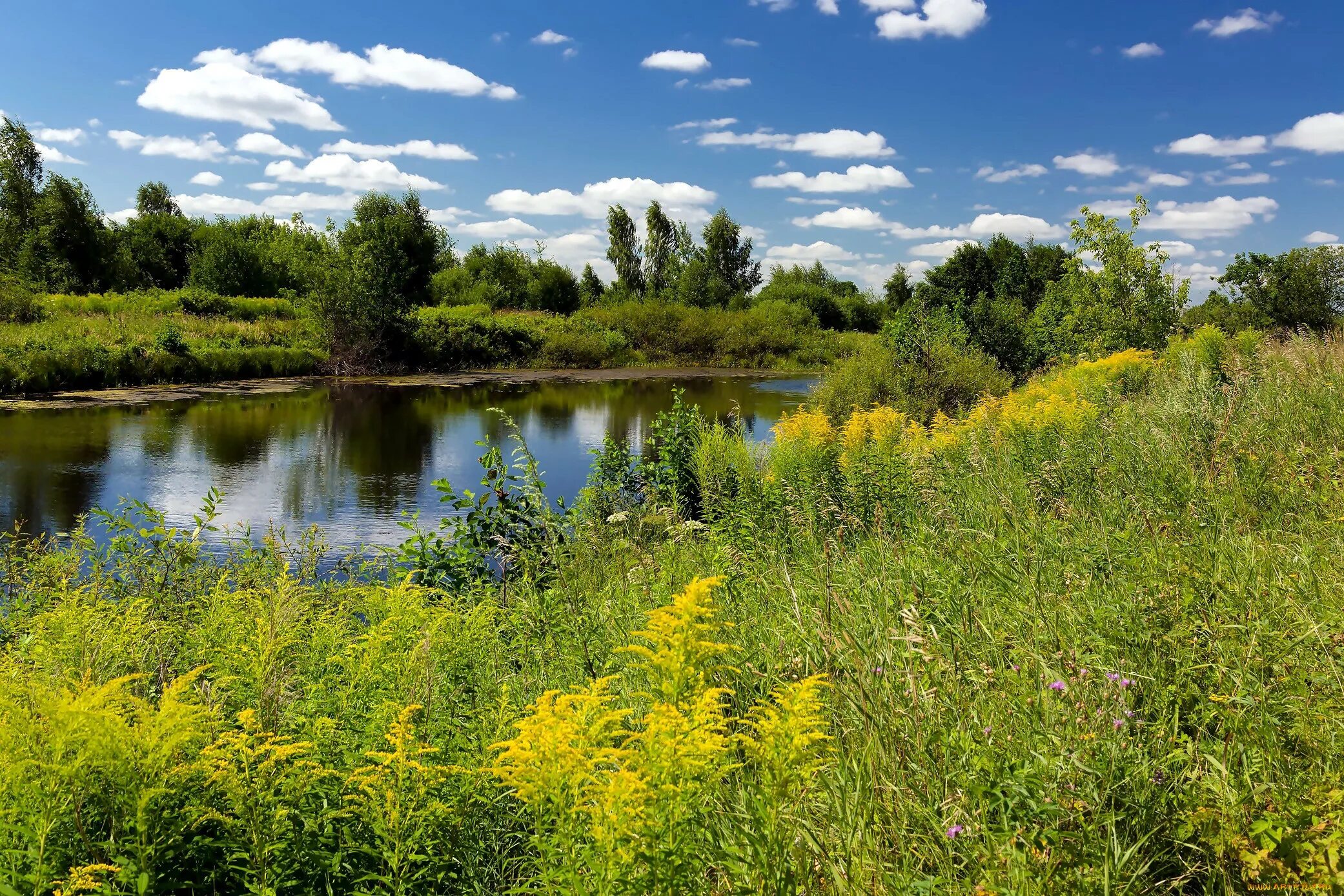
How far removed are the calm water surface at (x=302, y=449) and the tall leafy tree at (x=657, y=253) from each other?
32256 millimetres

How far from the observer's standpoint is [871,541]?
16.2 ft

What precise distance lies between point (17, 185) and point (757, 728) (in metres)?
44.9

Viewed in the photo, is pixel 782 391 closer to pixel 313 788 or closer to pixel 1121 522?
pixel 1121 522

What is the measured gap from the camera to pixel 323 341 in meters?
29.7

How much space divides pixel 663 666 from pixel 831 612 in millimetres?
1424

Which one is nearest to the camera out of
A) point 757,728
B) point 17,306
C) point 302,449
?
point 757,728

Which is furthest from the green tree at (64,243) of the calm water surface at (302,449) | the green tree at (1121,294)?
the green tree at (1121,294)

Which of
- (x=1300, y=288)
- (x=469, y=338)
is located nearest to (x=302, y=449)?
(x=469, y=338)

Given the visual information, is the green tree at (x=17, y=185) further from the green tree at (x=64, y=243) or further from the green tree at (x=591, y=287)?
the green tree at (x=591, y=287)

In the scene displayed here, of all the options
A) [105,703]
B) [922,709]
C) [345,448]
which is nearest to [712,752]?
[922,709]

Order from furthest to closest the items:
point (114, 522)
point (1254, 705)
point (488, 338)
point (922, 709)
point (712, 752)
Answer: point (488, 338)
point (114, 522)
point (922, 709)
point (1254, 705)
point (712, 752)

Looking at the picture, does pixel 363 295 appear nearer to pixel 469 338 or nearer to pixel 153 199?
pixel 469 338

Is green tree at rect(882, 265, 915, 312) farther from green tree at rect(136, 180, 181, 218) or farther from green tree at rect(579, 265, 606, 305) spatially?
green tree at rect(136, 180, 181, 218)

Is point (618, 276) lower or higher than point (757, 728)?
higher
